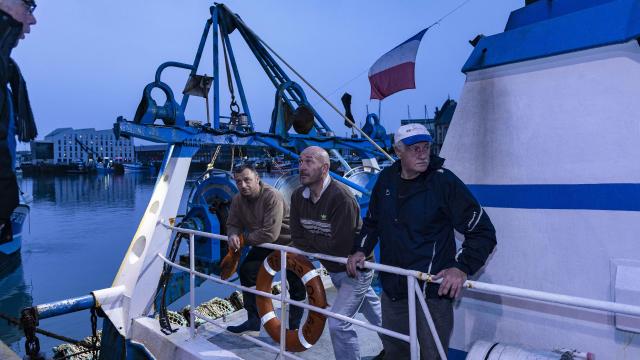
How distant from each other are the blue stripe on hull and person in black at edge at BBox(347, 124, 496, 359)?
0.52 meters

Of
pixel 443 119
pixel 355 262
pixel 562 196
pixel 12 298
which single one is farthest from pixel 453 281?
pixel 12 298

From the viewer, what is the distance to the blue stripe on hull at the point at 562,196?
2357 mm

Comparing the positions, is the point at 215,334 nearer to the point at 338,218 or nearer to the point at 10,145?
the point at 338,218

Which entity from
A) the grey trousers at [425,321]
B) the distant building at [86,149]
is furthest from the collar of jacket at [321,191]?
the distant building at [86,149]

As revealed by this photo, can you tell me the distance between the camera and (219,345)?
4.35 meters

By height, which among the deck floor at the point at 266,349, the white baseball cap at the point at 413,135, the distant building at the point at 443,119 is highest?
the distant building at the point at 443,119

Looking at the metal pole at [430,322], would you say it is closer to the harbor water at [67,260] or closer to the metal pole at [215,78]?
the metal pole at [215,78]

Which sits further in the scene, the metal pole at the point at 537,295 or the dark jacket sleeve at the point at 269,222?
the dark jacket sleeve at the point at 269,222

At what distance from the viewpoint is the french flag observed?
6.85 meters

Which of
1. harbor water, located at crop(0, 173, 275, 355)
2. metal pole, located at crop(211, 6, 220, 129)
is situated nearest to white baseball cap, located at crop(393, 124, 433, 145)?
metal pole, located at crop(211, 6, 220, 129)

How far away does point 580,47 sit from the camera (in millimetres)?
2559

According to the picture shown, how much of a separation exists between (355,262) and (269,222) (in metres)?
1.35

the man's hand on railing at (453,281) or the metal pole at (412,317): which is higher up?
the man's hand on railing at (453,281)

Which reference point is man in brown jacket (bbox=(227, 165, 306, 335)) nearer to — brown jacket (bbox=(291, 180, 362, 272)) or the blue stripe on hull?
brown jacket (bbox=(291, 180, 362, 272))
